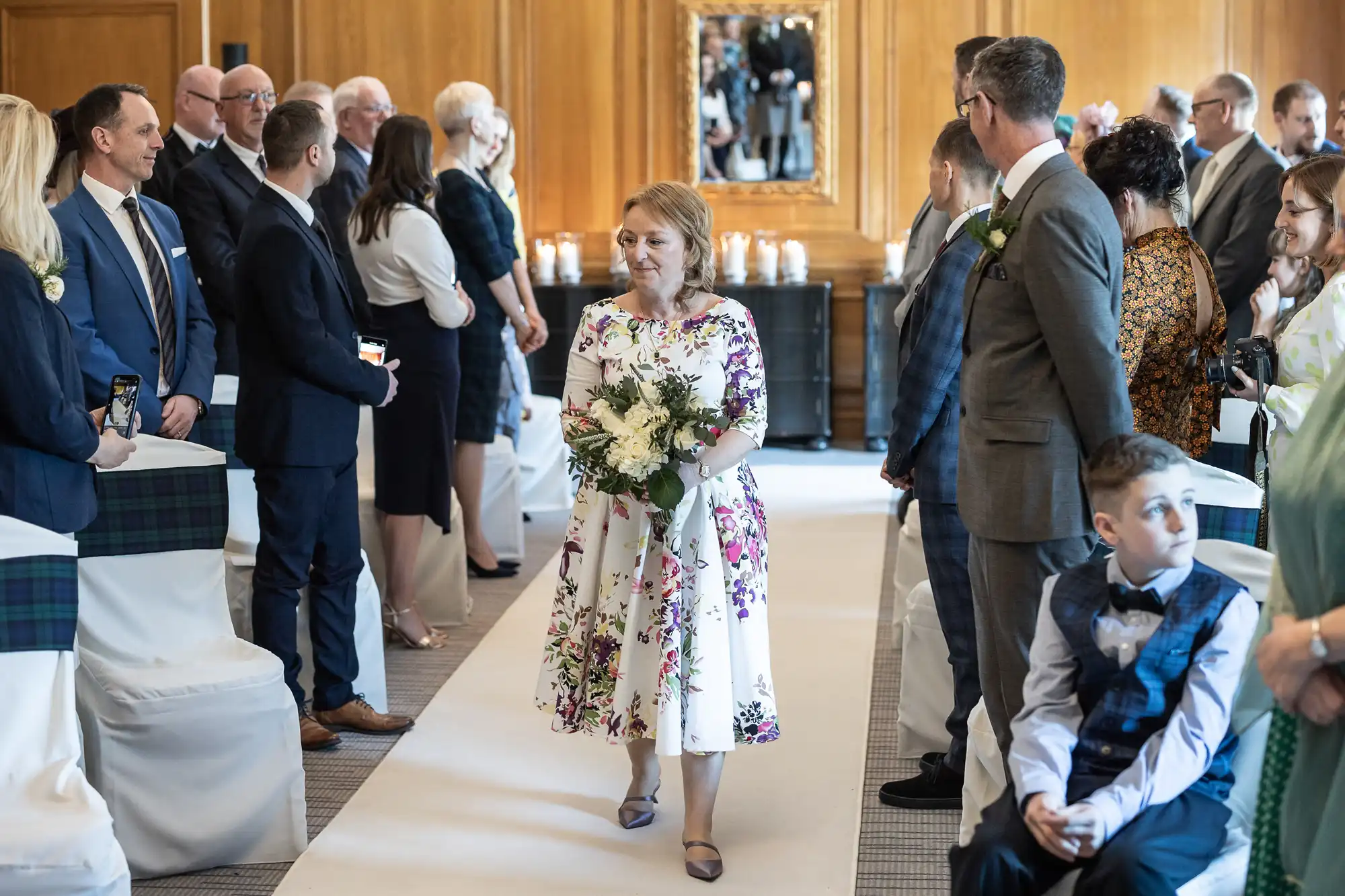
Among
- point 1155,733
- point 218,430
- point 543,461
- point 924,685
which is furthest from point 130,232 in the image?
point 543,461

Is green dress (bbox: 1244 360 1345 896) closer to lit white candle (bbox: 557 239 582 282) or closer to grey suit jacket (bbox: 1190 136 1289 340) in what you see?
grey suit jacket (bbox: 1190 136 1289 340)

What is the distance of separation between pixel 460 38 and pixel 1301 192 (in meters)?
7.19

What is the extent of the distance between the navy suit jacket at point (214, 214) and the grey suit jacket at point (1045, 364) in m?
2.98

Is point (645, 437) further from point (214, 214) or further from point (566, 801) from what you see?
point (214, 214)

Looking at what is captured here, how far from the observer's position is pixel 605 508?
11.7ft

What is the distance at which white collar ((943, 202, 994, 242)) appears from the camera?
3729 millimetres

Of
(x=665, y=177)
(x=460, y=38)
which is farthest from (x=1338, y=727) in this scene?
(x=460, y=38)

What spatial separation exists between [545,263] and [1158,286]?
6324mm

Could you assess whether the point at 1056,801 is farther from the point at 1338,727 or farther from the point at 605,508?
the point at 605,508

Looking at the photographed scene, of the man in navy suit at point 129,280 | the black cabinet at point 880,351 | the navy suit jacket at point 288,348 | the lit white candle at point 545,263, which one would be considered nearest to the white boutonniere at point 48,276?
the man in navy suit at point 129,280

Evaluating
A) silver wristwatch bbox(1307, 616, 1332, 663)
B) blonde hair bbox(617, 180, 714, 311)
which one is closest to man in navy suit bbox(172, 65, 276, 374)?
blonde hair bbox(617, 180, 714, 311)

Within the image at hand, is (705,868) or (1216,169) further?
(1216,169)

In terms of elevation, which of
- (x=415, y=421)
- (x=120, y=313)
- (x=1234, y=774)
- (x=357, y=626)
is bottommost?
(x=357, y=626)

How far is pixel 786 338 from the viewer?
31.5 ft
